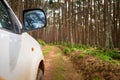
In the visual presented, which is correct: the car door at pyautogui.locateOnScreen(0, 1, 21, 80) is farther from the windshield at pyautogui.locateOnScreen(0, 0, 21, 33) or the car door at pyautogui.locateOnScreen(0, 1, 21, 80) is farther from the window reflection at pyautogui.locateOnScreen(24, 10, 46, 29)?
the window reflection at pyautogui.locateOnScreen(24, 10, 46, 29)

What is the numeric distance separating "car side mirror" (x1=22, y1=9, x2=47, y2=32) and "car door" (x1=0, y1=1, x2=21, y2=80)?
7.1 inches

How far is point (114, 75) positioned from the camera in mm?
10406

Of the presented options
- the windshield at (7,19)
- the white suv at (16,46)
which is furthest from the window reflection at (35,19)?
the windshield at (7,19)

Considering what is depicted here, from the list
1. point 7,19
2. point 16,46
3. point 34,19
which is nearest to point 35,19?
point 34,19

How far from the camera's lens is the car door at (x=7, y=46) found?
2.29m

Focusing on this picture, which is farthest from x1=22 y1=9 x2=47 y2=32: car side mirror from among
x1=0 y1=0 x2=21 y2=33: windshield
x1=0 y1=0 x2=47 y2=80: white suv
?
x1=0 y1=0 x2=21 y2=33: windshield

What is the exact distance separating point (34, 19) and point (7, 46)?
0.88 meters

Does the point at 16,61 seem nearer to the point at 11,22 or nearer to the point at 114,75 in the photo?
the point at 11,22

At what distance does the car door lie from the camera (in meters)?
2.29

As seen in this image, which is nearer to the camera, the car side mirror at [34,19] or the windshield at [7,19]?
the windshield at [7,19]

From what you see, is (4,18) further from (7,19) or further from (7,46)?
(7,46)

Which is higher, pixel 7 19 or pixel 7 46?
pixel 7 19

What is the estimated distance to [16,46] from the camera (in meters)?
2.71

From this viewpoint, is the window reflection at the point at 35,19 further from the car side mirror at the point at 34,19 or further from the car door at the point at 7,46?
the car door at the point at 7,46
